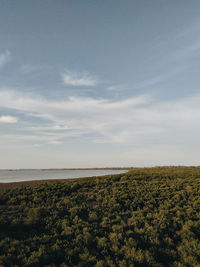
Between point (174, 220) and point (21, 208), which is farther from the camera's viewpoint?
point (21, 208)

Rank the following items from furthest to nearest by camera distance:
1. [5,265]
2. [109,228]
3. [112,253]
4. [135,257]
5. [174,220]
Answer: [174,220] → [109,228] → [112,253] → [135,257] → [5,265]

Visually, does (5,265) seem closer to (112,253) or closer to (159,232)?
(112,253)

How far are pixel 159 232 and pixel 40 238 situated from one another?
5.94 metres

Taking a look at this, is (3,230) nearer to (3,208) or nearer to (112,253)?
(3,208)

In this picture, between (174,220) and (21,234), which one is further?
(174,220)

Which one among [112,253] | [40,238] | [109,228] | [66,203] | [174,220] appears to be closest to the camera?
[112,253]

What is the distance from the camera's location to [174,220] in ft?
35.6

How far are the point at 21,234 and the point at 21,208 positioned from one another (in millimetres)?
4953

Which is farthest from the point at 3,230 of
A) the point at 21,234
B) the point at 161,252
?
the point at 161,252

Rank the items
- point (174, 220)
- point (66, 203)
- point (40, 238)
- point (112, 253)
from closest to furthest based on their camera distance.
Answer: point (112, 253) < point (40, 238) < point (174, 220) < point (66, 203)

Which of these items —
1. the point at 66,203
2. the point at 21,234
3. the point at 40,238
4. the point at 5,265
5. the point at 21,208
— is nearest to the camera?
the point at 5,265

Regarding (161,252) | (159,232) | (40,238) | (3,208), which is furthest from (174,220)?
(3,208)

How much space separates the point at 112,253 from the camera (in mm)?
7375

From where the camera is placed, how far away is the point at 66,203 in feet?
49.5
